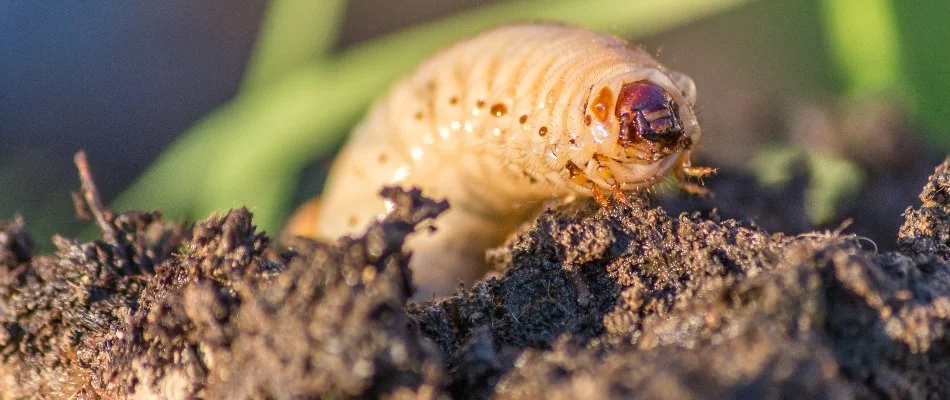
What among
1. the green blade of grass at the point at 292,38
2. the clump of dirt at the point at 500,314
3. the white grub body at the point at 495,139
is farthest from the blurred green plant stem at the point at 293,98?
the clump of dirt at the point at 500,314

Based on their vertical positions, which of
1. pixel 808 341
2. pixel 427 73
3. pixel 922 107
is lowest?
pixel 922 107

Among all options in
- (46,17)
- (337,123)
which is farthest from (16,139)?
(337,123)

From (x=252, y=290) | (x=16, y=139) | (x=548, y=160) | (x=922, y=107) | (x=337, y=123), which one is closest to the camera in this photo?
(x=252, y=290)

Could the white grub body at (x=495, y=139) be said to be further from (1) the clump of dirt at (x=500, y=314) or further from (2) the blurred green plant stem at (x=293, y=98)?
(2) the blurred green plant stem at (x=293, y=98)

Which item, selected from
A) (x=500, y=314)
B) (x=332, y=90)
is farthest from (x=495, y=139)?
(x=332, y=90)

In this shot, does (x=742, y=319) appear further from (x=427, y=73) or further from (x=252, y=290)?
(x=427, y=73)

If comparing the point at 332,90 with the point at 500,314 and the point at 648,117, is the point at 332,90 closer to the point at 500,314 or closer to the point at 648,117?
the point at 648,117
